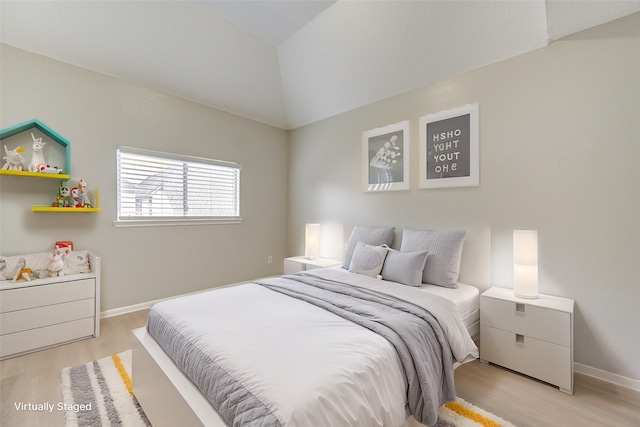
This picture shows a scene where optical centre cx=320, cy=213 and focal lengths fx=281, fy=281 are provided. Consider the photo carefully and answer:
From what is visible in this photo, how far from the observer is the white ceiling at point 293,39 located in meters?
2.25

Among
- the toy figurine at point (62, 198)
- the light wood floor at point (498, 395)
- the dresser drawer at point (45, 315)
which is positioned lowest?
the light wood floor at point (498, 395)

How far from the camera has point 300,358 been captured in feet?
3.78

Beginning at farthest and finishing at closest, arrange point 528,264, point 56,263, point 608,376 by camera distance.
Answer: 1. point 56,263
2. point 528,264
3. point 608,376

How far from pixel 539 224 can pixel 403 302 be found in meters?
1.39

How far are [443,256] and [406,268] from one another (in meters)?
0.36

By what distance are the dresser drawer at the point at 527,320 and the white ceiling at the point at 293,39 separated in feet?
6.68

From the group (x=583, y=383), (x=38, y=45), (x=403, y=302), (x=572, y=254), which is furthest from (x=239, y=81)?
(x=583, y=383)

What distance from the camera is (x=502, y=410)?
65.9 inches

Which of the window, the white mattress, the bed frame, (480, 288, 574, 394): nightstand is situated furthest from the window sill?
(480, 288, 574, 394): nightstand

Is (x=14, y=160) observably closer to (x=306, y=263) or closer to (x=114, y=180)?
(x=114, y=180)

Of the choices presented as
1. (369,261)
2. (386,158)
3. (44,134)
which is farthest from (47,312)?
(386,158)

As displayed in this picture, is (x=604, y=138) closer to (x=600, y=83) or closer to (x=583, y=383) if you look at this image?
(x=600, y=83)

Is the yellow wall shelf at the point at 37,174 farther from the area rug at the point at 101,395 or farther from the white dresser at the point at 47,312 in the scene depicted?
the area rug at the point at 101,395

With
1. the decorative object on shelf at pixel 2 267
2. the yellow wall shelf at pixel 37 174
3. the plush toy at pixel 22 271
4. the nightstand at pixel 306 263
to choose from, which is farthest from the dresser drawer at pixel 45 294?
the nightstand at pixel 306 263
